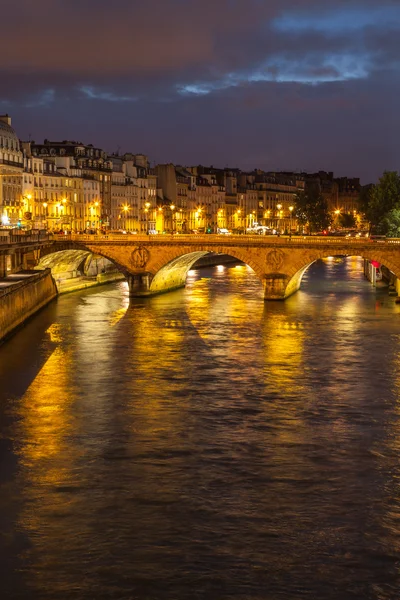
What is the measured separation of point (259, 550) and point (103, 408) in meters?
13.9

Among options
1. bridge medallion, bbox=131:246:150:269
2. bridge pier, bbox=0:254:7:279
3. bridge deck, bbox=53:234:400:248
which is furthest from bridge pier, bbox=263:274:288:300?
bridge pier, bbox=0:254:7:279

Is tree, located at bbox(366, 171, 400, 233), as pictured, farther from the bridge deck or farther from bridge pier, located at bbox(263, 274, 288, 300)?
bridge pier, located at bbox(263, 274, 288, 300)

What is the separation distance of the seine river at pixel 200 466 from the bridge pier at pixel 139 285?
2109cm

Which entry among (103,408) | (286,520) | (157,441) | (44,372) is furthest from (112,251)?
(286,520)

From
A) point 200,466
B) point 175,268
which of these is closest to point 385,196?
point 175,268

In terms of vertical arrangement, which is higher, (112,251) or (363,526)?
(112,251)

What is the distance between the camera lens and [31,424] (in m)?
33.8

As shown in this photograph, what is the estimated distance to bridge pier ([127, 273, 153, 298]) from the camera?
75.6m

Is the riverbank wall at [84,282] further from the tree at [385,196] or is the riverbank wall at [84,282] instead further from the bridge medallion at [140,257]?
the tree at [385,196]

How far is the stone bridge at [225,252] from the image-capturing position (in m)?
71.4

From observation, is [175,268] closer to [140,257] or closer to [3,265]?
[140,257]

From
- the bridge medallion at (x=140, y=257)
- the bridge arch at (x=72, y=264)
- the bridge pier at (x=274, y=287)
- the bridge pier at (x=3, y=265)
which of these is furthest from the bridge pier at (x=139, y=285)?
the bridge pier at (x=3, y=265)

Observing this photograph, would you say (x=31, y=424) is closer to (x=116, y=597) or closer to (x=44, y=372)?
(x=44, y=372)

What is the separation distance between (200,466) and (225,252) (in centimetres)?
4738
